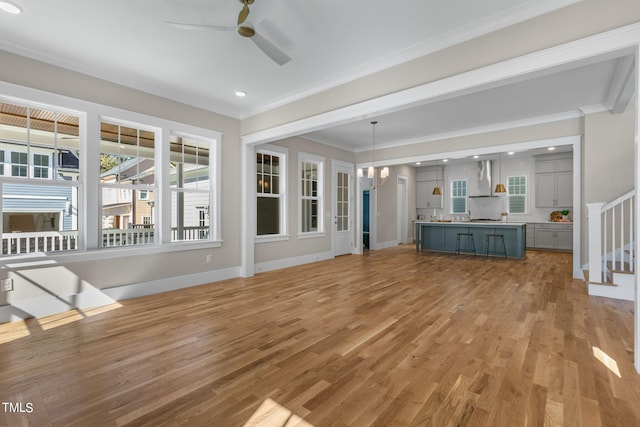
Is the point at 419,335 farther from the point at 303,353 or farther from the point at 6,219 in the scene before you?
the point at 6,219

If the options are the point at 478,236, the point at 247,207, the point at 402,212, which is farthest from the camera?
the point at 402,212

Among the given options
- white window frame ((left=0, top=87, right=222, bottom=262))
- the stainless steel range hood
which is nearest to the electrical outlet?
white window frame ((left=0, top=87, right=222, bottom=262))

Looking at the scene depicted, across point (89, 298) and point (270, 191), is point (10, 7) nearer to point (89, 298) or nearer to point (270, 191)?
point (89, 298)

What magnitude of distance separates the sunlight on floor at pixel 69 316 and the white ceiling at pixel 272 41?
9.69 ft

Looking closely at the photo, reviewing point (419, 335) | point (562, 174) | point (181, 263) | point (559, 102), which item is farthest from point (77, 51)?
point (562, 174)

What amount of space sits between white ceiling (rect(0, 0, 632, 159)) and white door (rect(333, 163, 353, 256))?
136 inches

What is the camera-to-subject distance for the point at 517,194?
956 centimetres

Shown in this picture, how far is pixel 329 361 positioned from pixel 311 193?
5.25m

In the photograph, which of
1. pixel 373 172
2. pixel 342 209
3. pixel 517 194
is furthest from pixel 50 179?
pixel 517 194

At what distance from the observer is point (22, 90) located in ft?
10.9

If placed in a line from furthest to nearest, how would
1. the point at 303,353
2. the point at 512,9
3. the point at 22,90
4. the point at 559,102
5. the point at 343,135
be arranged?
the point at 343,135
the point at 559,102
the point at 22,90
the point at 512,9
the point at 303,353

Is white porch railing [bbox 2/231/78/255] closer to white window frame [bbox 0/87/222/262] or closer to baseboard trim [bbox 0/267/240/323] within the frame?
white window frame [bbox 0/87/222/262]

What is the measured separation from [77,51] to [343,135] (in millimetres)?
4928

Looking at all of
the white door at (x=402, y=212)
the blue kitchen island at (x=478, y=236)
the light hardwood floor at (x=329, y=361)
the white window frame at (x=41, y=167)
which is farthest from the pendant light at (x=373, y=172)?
the white window frame at (x=41, y=167)
